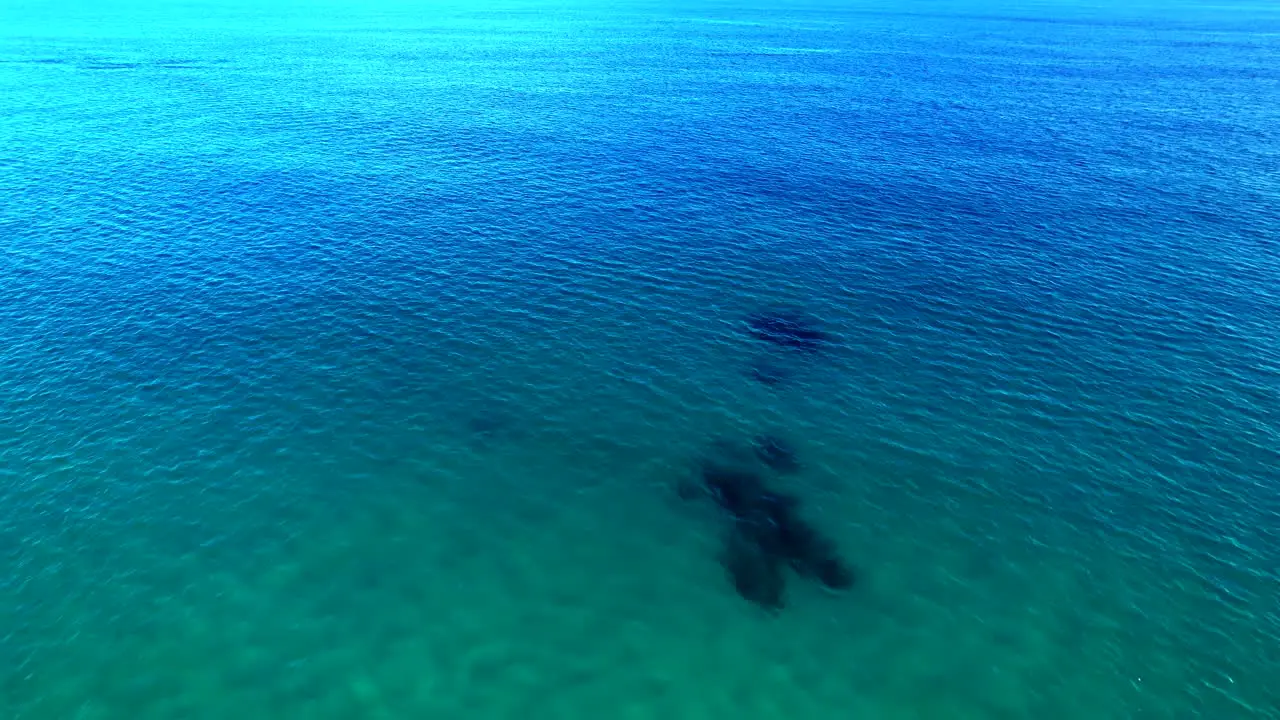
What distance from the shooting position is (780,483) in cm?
5888

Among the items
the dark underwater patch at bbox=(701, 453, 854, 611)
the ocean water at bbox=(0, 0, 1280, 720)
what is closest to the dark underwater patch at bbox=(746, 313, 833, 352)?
the ocean water at bbox=(0, 0, 1280, 720)

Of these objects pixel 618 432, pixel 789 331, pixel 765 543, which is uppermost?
pixel 789 331

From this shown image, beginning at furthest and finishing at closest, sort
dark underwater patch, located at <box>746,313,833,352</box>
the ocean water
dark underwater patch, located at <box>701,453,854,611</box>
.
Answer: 1. dark underwater patch, located at <box>746,313,833,352</box>
2. dark underwater patch, located at <box>701,453,854,611</box>
3. the ocean water

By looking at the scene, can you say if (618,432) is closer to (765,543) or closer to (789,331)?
(765,543)

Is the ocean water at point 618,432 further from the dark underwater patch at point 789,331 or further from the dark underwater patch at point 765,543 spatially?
the dark underwater patch at point 789,331

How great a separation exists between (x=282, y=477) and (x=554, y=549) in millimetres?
24681

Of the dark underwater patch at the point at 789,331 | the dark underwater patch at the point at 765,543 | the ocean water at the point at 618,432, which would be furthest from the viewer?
the dark underwater patch at the point at 789,331

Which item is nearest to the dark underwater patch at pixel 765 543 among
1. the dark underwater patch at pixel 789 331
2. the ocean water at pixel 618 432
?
the ocean water at pixel 618 432

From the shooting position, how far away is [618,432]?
212ft

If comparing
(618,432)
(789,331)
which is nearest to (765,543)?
(618,432)

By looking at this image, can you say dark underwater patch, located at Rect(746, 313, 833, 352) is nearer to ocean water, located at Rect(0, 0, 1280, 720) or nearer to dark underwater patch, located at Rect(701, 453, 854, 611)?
ocean water, located at Rect(0, 0, 1280, 720)

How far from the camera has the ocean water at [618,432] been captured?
144 ft

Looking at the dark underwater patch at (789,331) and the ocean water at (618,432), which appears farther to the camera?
the dark underwater patch at (789,331)

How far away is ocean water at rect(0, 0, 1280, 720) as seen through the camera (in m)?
43.9
